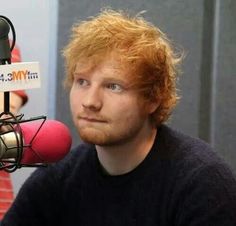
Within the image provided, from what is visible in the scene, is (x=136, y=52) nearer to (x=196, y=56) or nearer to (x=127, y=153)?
(x=127, y=153)

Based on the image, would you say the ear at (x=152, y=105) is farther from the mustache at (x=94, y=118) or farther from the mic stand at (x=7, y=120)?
the mic stand at (x=7, y=120)

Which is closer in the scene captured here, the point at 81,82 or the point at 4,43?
the point at 4,43

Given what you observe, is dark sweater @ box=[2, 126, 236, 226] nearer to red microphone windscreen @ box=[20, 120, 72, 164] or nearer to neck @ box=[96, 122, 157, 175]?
neck @ box=[96, 122, 157, 175]

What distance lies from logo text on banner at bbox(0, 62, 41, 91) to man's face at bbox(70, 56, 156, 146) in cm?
19

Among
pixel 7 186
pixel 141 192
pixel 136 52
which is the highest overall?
pixel 136 52

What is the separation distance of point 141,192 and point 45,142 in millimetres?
255

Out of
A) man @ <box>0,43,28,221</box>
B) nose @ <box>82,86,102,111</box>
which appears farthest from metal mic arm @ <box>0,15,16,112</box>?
man @ <box>0,43,28,221</box>

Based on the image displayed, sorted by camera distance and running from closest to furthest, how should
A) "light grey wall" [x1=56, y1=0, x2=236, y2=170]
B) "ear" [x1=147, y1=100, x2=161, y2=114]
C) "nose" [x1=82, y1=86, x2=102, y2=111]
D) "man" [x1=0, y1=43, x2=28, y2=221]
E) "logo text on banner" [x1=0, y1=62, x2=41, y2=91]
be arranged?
"logo text on banner" [x1=0, y1=62, x2=41, y2=91], "nose" [x1=82, y1=86, x2=102, y2=111], "ear" [x1=147, y1=100, x2=161, y2=114], "man" [x1=0, y1=43, x2=28, y2=221], "light grey wall" [x1=56, y1=0, x2=236, y2=170]

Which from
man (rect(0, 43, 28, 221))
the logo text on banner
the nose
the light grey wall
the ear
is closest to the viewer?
the logo text on banner

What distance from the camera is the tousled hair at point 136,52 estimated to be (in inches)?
35.1

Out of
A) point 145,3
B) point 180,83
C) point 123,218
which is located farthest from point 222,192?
point 145,3

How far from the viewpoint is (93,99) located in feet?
2.77

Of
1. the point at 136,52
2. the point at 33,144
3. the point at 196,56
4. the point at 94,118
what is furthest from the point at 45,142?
the point at 196,56

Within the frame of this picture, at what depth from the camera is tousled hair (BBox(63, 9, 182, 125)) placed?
89cm
